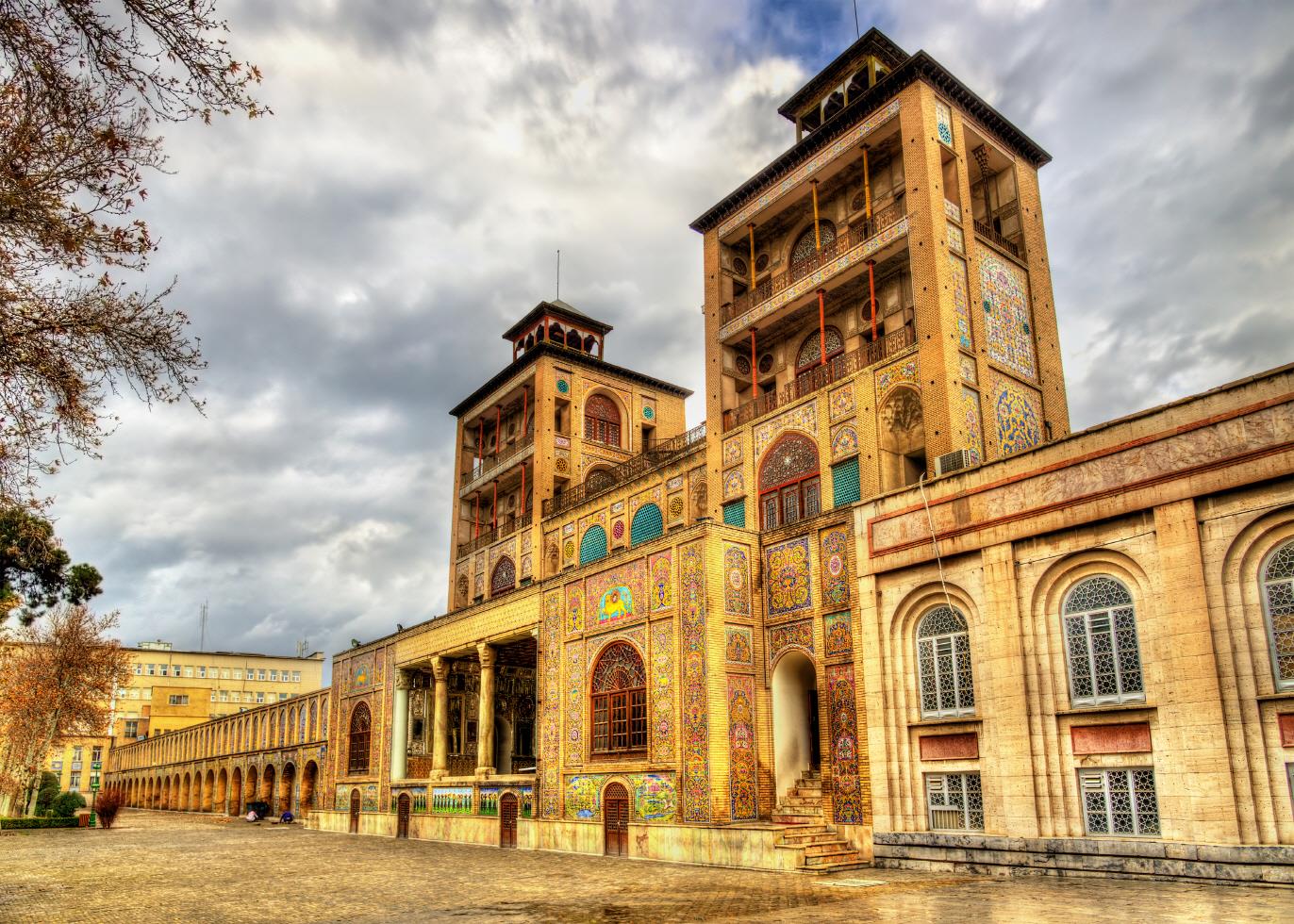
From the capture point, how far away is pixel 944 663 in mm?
19062

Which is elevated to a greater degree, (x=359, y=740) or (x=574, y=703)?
(x=574, y=703)

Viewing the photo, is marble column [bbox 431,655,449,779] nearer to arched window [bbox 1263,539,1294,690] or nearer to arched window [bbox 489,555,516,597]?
arched window [bbox 489,555,516,597]

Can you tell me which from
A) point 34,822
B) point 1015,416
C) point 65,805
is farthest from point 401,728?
point 1015,416

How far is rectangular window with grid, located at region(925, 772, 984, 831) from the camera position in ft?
59.1

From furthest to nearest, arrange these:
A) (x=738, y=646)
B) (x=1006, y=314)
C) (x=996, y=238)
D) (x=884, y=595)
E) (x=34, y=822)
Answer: (x=34, y=822) → (x=996, y=238) → (x=1006, y=314) → (x=738, y=646) → (x=884, y=595)

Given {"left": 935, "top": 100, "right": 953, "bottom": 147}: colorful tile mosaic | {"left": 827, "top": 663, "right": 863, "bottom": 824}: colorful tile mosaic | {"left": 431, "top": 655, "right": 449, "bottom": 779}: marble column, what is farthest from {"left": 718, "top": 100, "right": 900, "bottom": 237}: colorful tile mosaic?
{"left": 431, "top": 655, "right": 449, "bottom": 779}: marble column

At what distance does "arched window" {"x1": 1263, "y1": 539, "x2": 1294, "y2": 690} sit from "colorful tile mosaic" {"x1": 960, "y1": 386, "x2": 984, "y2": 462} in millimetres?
7624

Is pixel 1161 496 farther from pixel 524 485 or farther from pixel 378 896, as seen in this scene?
pixel 524 485

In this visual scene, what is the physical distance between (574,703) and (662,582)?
4618 mm

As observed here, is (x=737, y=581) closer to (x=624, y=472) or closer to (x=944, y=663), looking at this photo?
(x=944, y=663)

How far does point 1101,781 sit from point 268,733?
48.7 metres

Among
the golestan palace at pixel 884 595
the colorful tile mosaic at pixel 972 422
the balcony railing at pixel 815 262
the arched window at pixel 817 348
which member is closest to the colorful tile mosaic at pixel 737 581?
the golestan palace at pixel 884 595

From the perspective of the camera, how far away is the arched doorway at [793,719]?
74.4 feet

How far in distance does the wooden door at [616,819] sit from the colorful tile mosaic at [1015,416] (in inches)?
465
